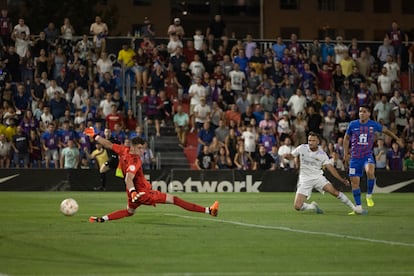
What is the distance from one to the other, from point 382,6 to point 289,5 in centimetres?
815

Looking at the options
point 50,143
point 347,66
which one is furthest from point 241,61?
point 50,143

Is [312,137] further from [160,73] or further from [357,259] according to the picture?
[160,73]

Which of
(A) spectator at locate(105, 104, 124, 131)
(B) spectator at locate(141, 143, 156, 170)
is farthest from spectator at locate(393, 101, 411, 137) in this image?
(A) spectator at locate(105, 104, 124, 131)

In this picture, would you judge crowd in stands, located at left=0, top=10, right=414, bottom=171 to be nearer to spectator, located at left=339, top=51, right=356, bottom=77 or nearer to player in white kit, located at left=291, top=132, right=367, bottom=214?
spectator, located at left=339, top=51, right=356, bottom=77

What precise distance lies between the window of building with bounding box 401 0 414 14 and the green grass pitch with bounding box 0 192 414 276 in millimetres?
55398

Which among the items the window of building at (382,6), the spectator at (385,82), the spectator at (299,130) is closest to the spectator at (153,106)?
the spectator at (299,130)

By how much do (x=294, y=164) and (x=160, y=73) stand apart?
649 cm

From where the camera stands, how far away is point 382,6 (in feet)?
245

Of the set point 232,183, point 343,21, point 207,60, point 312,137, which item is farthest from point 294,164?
point 343,21

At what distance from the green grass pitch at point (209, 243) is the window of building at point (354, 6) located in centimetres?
5341

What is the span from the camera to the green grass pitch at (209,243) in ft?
37.1

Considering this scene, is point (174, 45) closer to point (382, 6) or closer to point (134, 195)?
point (134, 195)

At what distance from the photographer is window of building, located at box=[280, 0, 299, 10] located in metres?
71.5

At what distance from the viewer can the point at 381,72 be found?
126 feet
